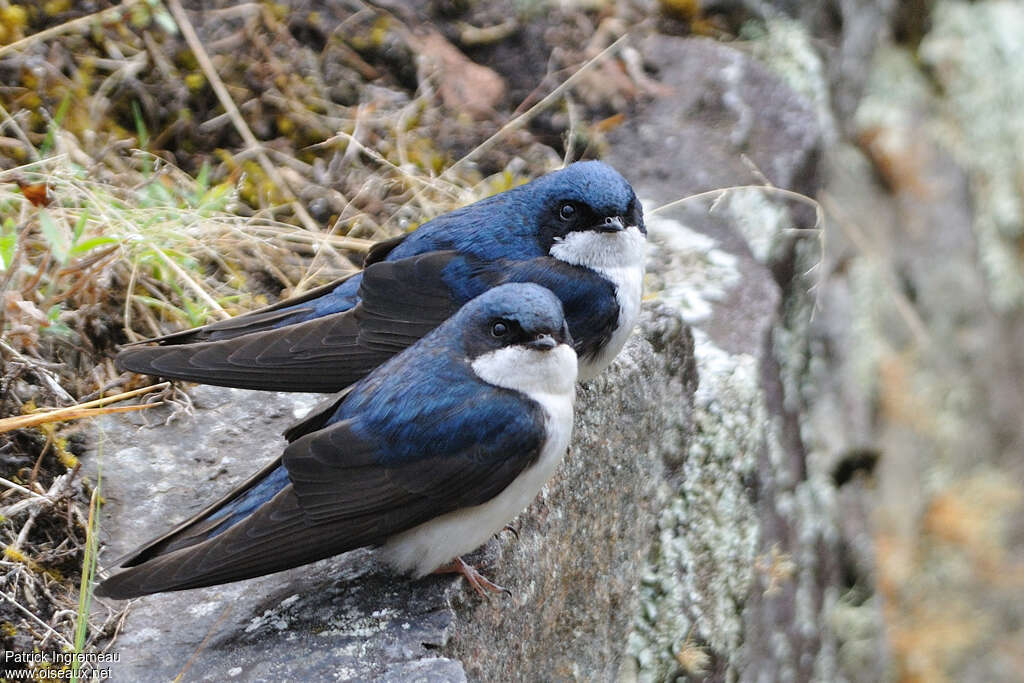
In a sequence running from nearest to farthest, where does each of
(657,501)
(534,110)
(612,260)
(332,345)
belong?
(332,345)
(612,260)
(657,501)
(534,110)

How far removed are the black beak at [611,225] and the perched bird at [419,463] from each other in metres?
0.55

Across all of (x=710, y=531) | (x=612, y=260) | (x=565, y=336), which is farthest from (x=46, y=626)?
(x=710, y=531)

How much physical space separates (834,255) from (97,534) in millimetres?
3257

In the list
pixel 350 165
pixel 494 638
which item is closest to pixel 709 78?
pixel 350 165

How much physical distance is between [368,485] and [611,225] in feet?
3.71

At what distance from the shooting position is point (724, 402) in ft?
13.1

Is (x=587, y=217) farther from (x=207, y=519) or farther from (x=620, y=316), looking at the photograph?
(x=207, y=519)

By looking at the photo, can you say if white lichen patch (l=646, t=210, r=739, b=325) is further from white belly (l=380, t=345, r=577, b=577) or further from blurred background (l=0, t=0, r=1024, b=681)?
white belly (l=380, t=345, r=577, b=577)

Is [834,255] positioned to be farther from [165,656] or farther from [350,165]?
[165,656]

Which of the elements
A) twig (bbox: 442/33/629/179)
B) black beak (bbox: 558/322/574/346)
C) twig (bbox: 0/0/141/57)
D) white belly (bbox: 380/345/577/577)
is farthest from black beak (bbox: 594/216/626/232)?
twig (bbox: 0/0/141/57)

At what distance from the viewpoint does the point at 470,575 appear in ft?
9.14

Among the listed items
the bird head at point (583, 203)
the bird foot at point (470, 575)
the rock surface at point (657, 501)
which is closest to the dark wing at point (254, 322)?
the rock surface at point (657, 501)

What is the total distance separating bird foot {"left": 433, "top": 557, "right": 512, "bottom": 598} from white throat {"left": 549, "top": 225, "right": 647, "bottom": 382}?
739 millimetres

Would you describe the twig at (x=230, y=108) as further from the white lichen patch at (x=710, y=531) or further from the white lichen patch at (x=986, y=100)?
the white lichen patch at (x=986, y=100)
